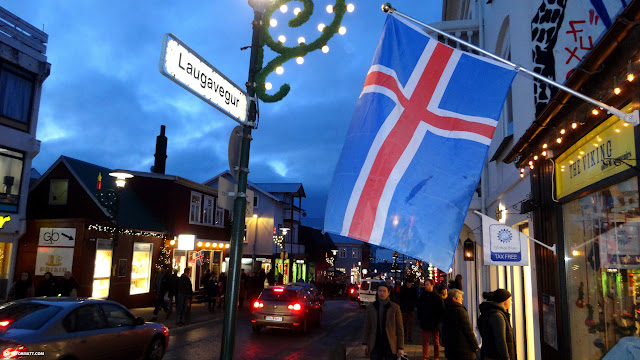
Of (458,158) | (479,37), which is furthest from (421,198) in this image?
(479,37)

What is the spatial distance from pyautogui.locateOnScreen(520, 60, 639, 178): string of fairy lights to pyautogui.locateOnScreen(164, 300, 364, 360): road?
17.9ft

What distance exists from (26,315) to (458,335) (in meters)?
6.77

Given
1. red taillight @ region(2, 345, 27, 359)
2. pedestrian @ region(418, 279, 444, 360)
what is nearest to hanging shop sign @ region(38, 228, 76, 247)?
red taillight @ region(2, 345, 27, 359)

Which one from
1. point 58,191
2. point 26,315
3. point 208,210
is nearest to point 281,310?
point 26,315

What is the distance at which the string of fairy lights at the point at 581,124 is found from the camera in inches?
179

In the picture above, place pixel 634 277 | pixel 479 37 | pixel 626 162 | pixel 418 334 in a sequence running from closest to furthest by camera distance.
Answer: pixel 626 162 < pixel 634 277 < pixel 479 37 < pixel 418 334

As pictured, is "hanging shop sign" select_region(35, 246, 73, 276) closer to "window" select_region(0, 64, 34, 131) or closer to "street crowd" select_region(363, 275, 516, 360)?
"window" select_region(0, 64, 34, 131)

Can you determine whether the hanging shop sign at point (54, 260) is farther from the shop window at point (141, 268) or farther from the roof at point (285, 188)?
the roof at point (285, 188)

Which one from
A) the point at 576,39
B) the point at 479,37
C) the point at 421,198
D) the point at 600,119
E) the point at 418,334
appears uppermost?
the point at 479,37

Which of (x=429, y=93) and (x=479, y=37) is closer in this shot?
(x=429, y=93)

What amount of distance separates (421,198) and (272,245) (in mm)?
40012

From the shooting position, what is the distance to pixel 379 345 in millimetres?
7824

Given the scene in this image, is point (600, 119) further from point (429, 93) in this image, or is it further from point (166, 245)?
point (166, 245)

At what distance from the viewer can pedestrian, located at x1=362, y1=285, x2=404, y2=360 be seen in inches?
305
